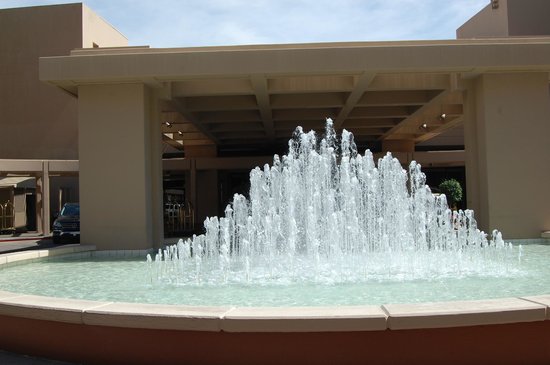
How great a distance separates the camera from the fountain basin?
363 centimetres

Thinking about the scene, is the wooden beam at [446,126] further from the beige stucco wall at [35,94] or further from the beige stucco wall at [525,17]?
the beige stucco wall at [35,94]

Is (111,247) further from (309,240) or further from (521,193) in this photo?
(521,193)

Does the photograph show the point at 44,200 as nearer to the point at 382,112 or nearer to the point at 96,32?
the point at 96,32

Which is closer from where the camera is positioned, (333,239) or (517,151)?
(333,239)

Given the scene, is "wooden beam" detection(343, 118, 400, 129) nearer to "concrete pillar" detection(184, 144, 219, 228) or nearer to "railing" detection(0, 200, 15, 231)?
"concrete pillar" detection(184, 144, 219, 228)

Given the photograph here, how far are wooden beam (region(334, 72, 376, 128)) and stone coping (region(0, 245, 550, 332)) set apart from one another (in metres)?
9.70

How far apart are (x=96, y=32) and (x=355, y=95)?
63.6 feet

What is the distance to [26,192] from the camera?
90.1ft

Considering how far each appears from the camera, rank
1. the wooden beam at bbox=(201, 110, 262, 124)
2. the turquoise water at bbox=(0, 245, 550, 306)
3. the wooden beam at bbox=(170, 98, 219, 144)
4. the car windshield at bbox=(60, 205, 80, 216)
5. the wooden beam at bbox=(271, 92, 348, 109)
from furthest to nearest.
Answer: the car windshield at bbox=(60, 205, 80, 216)
the wooden beam at bbox=(201, 110, 262, 124)
the wooden beam at bbox=(271, 92, 348, 109)
the wooden beam at bbox=(170, 98, 219, 144)
the turquoise water at bbox=(0, 245, 550, 306)

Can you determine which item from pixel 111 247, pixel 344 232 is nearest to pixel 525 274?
pixel 344 232

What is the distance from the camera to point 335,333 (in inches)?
145

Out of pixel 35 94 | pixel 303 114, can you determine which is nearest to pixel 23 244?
pixel 303 114

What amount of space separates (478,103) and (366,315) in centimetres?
1118

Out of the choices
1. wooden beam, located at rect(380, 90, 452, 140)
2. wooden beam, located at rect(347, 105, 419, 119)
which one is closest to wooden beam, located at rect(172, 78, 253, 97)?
wooden beam, located at rect(347, 105, 419, 119)
